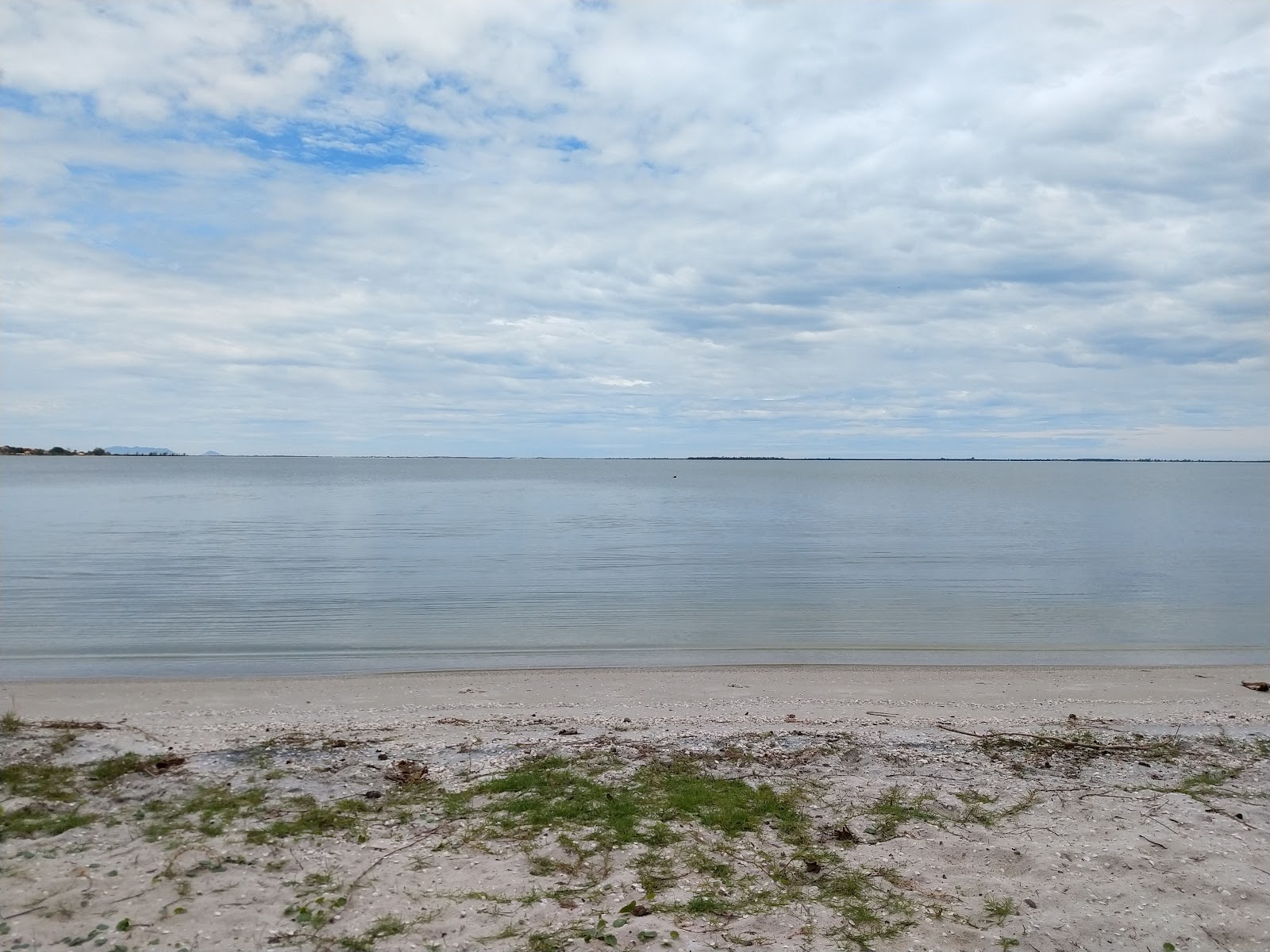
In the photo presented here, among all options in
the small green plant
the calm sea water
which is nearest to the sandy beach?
the small green plant

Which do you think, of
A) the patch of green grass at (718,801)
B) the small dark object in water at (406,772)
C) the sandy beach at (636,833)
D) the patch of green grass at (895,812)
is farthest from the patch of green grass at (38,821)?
the patch of green grass at (895,812)

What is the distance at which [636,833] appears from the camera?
20.6 feet

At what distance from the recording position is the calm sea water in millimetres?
16031

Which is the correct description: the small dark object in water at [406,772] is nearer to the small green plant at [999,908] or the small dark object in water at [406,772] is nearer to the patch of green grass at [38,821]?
the patch of green grass at [38,821]

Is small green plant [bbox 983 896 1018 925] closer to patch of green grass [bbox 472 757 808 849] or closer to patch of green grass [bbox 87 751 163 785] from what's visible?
patch of green grass [bbox 472 757 808 849]

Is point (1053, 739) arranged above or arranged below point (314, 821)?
below

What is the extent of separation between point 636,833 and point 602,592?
16.6 m

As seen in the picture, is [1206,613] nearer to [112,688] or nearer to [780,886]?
[780,886]

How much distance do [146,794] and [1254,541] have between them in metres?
44.8

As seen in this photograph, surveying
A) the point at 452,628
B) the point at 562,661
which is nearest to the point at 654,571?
the point at 452,628

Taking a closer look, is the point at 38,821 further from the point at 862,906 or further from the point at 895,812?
the point at 895,812

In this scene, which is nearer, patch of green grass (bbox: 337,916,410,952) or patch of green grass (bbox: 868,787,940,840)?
patch of green grass (bbox: 337,916,410,952)

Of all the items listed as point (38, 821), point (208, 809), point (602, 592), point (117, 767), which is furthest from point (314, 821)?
point (602, 592)

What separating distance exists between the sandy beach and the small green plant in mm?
18
